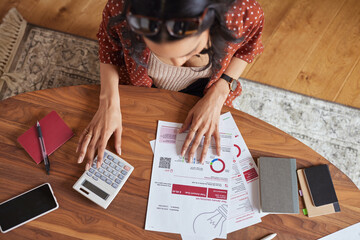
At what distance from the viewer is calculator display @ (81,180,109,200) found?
75 centimetres

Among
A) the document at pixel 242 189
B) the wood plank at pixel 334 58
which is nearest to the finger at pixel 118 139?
the document at pixel 242 189

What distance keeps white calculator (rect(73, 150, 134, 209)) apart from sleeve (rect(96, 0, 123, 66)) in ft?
1.01

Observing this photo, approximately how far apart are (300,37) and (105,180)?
1354 mm

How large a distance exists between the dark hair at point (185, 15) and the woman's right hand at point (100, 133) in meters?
0.18

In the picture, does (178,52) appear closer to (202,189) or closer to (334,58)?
(202,189)

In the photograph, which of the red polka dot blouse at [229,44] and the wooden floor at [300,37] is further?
the wooden floor at [300,37]

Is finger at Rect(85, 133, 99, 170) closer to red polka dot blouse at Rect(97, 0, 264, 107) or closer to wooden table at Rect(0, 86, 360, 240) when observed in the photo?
wooden table at Rect(0, 86, 360, 240)

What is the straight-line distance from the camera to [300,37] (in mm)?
1579

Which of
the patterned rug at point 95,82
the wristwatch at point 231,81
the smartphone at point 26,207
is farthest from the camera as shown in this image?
the patterned rug at point 95,82

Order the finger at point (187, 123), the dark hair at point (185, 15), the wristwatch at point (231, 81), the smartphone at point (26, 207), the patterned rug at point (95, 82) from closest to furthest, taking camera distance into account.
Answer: the dark hair at point (185, 15), the smartphone at point (26, 207), the finger at point (187, 123), the wristwatch at point (231, 81), the patterned rug at point (95, 82)

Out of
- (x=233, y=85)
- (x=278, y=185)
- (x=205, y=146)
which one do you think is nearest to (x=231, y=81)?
(x=233, y=85)

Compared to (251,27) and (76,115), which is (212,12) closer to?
(251,27)

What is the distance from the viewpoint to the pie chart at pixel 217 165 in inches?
31.9

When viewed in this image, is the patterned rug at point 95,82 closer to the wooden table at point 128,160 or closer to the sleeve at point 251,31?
the sleeve at point 251,31
